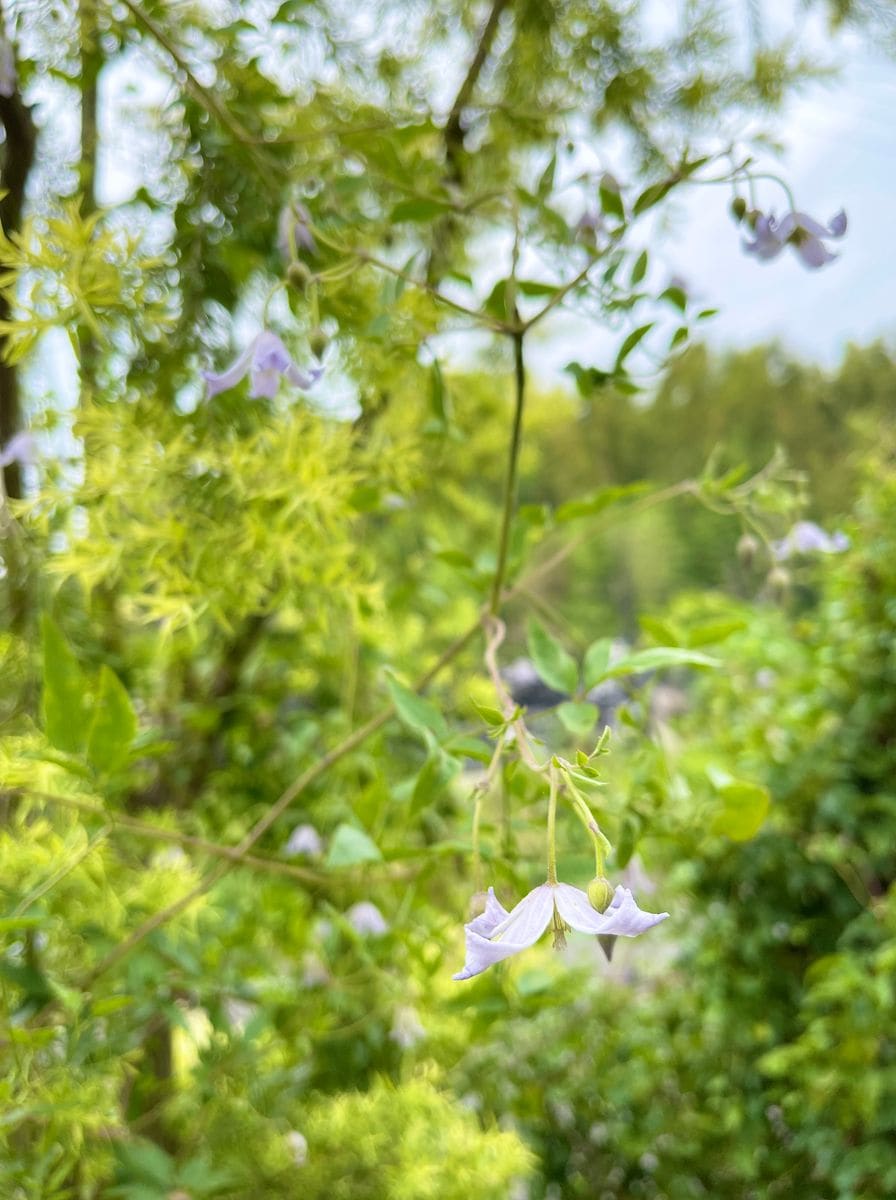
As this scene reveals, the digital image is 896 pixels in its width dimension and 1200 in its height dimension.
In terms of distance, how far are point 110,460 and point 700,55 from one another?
19.3 inches

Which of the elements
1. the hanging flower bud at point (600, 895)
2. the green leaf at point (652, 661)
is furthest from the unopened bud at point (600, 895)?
the green leaf at point (652, 661)

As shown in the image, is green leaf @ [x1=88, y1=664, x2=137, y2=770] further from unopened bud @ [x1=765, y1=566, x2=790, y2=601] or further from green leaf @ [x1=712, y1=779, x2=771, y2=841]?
unopened bud @ [x1=765, y1=566, x2=790, y2=601]

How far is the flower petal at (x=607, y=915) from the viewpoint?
18cm

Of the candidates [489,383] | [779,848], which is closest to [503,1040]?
[779,848]

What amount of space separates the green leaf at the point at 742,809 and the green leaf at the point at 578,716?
0.06m

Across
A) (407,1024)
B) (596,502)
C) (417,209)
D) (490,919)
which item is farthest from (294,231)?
(407,1024)

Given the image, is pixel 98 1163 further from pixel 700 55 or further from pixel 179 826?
pixel 700 55

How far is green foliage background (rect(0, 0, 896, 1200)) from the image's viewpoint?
325mm

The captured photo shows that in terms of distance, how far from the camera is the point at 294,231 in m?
0.35

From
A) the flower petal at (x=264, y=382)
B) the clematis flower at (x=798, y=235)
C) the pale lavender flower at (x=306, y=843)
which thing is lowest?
the pale lavender flower at (x=306, y=843)

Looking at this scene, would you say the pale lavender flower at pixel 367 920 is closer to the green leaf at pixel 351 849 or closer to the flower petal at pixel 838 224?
the green leaf at pixel 351 849

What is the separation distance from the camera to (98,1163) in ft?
1.21

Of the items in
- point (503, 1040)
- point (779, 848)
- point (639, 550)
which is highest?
point (639, 550)

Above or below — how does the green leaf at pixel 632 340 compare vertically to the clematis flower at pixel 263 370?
above
